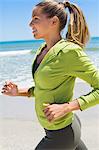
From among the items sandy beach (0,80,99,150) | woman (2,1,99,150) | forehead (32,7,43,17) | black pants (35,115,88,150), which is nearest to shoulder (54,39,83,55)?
woman (2,1,99,150)

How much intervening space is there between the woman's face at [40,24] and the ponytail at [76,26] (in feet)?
0.25

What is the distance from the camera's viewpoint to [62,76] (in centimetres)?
121

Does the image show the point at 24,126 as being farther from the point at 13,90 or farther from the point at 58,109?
the point at 58,109

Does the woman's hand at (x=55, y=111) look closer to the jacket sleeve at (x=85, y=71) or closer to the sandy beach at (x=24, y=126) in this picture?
the jacket sleeve at (x=85, y=71)

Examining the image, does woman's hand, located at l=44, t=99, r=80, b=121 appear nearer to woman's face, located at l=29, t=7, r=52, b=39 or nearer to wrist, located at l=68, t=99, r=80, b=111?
wrist, located at l=68, t=99, r=80, b=111

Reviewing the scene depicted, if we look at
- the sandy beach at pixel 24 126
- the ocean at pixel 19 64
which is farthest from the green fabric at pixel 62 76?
the sandy beach at pixel 24 126

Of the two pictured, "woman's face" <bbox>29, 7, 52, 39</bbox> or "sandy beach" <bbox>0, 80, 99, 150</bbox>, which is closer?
"woman's face" <bbox>29, 7, 52, 39</bbox>

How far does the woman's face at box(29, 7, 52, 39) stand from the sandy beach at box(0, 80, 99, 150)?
55.3 inches

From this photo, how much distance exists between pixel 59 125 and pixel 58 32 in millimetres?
332

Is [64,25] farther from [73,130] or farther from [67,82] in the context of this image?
[73,130]

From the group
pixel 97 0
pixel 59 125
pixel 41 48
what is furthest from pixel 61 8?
pixel 97 0

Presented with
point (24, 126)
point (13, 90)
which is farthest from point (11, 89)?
point (24, 126)

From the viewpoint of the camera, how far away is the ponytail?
1.24m

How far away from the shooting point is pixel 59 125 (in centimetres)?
123
